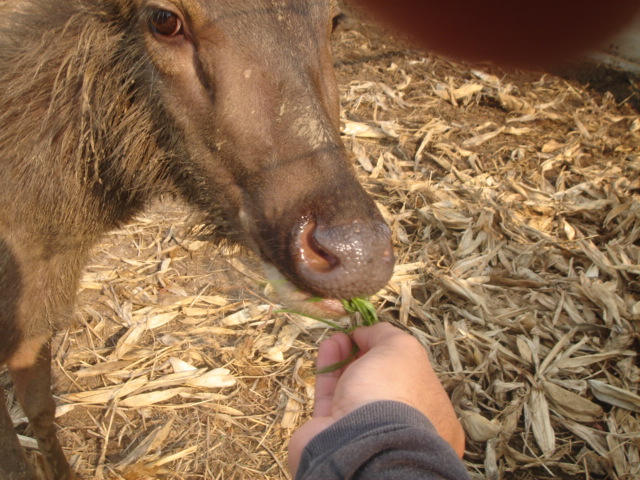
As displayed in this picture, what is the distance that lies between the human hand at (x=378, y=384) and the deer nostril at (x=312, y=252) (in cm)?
34

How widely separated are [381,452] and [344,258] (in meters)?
0.66

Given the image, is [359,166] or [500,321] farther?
[359,166]

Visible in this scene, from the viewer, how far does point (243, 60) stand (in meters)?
2.15

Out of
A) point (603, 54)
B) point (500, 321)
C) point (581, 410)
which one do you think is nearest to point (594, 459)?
point (581, 410)

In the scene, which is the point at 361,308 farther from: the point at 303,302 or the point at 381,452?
the point at 381,452

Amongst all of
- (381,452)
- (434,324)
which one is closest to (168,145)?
(381,452)

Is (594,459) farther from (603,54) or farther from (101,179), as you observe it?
(603,54)

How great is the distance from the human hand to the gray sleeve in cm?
9

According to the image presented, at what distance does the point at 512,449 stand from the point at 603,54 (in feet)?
21.3

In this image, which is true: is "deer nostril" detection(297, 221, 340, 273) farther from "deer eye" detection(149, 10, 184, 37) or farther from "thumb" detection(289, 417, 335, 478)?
"deer eye" detection(149, 10, 184, 37)

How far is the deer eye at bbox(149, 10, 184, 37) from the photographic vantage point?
7.18 ft

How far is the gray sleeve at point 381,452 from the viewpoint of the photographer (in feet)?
4.66

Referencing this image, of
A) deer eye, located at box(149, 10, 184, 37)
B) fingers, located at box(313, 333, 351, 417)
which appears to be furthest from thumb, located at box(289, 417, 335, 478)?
deer eye, located at box(149, 10, 184, 37)

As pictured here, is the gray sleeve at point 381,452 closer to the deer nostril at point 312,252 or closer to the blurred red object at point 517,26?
the deer nostril at point 312,252
